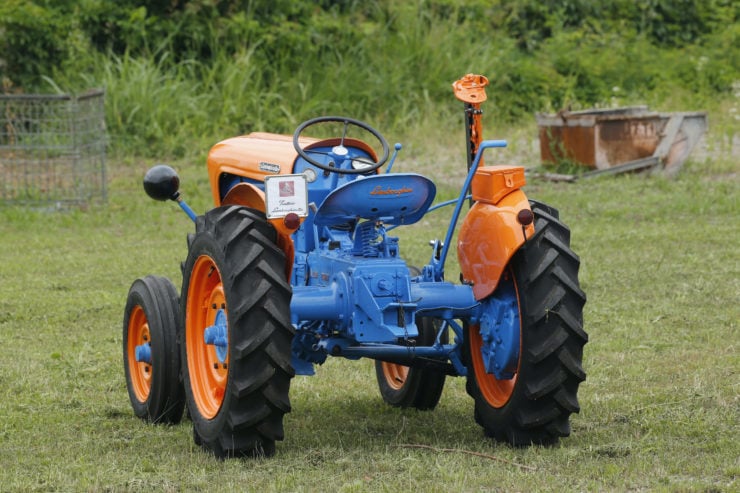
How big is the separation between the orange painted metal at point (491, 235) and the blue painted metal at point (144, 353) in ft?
4.89

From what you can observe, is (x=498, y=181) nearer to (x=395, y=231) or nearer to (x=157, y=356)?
(x=157, y=356)

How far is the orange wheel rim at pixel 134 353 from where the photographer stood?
570 centimetres

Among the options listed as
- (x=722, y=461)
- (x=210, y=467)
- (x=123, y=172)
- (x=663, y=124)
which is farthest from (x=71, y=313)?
(x=663, y=124)

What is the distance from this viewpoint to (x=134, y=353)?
577 cm

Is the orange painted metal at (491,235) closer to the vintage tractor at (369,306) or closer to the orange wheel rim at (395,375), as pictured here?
the vintage tractor at (369,306)

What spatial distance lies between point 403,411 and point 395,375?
26cm

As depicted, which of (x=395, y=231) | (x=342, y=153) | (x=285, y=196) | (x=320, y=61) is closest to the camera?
(x=285, y=196)

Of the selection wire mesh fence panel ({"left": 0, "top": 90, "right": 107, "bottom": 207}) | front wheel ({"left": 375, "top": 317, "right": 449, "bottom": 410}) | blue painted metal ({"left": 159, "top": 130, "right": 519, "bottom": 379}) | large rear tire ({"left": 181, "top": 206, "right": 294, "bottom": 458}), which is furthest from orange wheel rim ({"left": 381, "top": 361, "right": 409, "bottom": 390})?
wire mesh fence panel ({"left": 0, "top": 90, "right": 107, "bottom": 207})

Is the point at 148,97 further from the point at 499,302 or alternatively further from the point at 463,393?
the point at 499,302

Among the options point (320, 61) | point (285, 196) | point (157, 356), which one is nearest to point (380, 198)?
point (285, 196)

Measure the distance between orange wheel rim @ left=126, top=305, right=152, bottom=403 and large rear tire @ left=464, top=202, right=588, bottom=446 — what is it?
5.49 ft

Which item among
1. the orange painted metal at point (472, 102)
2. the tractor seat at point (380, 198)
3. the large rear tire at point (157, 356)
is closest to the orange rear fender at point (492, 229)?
the tractor seat at point (380, 198)

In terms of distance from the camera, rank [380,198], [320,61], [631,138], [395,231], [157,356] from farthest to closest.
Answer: [320,61] → [631,138] → [395,231] → [157,356] → [380,198]

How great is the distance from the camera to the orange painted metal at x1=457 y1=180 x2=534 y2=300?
4691 mm
